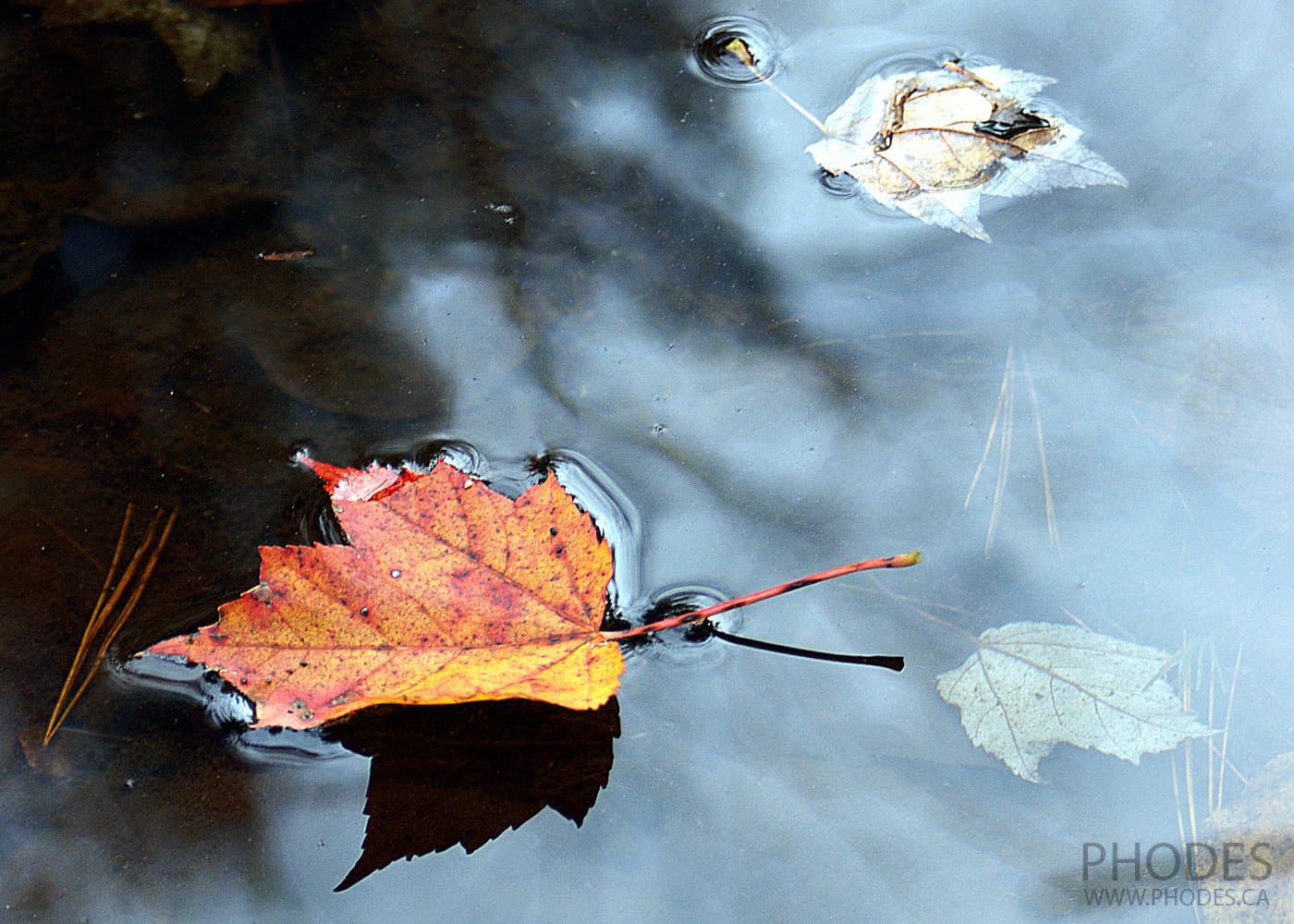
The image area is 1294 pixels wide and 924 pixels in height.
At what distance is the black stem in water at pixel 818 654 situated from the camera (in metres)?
1.39

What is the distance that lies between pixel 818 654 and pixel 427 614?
0.57 meters

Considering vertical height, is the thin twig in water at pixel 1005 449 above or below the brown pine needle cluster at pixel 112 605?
above

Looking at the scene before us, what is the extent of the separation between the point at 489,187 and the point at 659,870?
1298 mm

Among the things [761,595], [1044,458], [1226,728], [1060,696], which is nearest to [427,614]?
[761,595]

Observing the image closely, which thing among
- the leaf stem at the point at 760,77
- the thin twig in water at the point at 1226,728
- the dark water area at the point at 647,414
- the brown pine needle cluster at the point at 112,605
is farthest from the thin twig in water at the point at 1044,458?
the brown pine needle cluster at the point at 112,605

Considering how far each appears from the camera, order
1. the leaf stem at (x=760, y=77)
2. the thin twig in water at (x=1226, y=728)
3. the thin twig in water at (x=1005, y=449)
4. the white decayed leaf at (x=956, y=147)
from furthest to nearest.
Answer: the leaf stem at (x=760, y=77) < the white decayed leaf at (x=956, y=147) < the thin twig in water at (x=1005, y=449) < the thin twig in water at (x=1226, y=728)

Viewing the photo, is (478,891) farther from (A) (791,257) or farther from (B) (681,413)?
(A) (791,257)

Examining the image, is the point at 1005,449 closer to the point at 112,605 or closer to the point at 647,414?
the point at 647,414

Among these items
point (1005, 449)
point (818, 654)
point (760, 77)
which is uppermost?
point (760, 77)

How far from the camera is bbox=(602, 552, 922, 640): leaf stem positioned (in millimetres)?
1354

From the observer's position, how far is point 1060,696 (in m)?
1.36

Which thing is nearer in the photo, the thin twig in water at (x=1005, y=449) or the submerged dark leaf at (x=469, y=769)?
the submerged dark leaf at (x=469, y=769)

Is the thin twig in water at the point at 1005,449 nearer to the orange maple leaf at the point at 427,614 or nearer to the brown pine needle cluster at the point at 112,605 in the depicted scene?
the orange maple leaf at the point at 427,614

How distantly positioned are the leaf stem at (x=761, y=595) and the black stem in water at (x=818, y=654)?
0.14 feet
